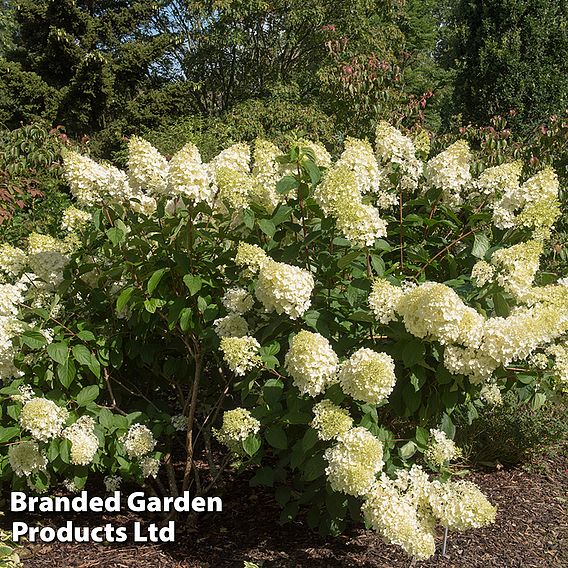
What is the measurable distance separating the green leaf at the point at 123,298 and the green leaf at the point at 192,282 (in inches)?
10.5

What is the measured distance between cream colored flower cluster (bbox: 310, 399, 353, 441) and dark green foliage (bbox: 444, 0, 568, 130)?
9.18 metres

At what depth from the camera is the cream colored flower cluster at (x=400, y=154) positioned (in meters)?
3.05

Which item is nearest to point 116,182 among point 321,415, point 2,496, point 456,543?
point 321,415

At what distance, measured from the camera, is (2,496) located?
3855 millimetres

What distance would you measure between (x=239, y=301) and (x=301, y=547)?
4.61ft

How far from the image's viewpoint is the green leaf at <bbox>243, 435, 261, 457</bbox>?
2.70 metres

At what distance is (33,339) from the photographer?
2816mm

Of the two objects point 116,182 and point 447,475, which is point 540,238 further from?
point 116,182

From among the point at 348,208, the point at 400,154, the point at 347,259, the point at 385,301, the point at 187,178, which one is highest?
the point at 400,154

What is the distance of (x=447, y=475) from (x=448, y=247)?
3.33 feet

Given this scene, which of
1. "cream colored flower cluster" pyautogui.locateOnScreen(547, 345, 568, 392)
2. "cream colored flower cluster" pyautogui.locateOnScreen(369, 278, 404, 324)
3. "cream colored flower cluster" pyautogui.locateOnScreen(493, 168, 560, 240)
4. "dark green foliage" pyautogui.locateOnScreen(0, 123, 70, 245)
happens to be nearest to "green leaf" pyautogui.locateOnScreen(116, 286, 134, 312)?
"cream colored flower cluster" pyautogui.locateOnScreen(369, 278, 404, 324)

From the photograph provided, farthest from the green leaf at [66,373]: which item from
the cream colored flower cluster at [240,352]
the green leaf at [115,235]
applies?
the cream colored flower cluster at [240,352]

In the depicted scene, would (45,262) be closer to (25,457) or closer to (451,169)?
(25,457)

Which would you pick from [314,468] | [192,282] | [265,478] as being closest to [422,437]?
[314,468]
